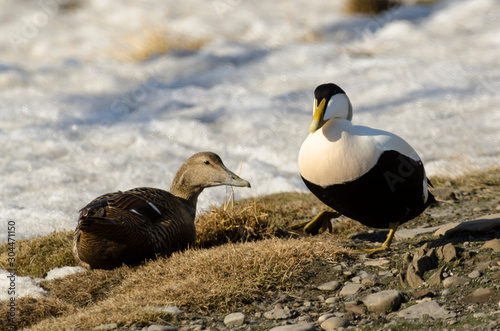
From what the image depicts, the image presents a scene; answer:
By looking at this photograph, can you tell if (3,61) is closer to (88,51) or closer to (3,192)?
(88,51)

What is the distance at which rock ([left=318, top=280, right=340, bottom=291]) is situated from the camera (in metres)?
3.84

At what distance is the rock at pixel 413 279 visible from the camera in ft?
12.2

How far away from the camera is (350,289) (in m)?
3.78

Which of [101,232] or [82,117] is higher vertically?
[82,117]

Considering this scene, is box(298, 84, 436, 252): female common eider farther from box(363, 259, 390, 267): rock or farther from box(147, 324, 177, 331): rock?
box(147, 324, 177, 331): rock

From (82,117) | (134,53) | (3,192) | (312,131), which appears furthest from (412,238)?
(134,53)

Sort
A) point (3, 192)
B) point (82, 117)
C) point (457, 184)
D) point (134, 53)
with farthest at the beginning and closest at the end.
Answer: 1. point (134, 53)
2. point (82, 117)
3. point (3, 192)
4. point (457, 184)

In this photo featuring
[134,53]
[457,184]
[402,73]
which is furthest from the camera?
[134,53]

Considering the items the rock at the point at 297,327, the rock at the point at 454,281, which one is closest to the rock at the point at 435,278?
the rock at the point at 454,281

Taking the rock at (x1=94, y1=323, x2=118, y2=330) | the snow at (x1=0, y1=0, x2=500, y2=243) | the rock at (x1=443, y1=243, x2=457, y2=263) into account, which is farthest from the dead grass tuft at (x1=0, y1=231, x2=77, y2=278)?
the rock at (x1=443, y1=243, x2=457, y2=263)

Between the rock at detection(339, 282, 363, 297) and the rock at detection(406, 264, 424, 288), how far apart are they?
1.02ft

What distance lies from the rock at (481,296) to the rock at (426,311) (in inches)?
8.7

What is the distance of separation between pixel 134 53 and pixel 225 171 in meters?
8.07

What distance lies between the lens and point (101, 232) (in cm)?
423
